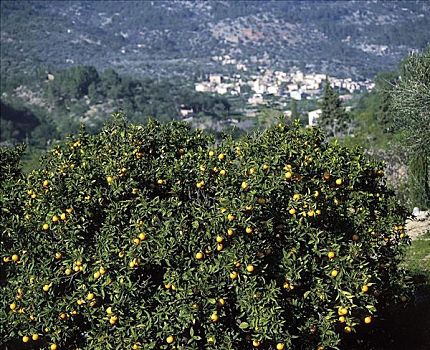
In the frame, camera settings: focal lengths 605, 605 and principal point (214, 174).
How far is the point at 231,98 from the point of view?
407 ft

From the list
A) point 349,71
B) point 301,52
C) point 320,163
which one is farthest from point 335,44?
point 320,163

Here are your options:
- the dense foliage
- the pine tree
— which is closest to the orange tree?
the pine tree

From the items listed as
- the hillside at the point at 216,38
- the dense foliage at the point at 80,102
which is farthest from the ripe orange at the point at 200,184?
the hillside at the point at 216,38

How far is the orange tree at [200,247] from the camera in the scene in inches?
184

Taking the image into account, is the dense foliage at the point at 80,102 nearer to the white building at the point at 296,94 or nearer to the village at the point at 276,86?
the village at the point at 276,86

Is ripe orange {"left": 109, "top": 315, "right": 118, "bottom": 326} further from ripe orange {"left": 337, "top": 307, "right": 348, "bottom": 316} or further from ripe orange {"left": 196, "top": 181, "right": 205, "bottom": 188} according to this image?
ripe orange {"left": 337, "top": 307, "right": 348, "bottom": 316}

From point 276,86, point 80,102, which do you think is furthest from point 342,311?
point 276,86

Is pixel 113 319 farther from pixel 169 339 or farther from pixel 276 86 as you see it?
pixel 276 86

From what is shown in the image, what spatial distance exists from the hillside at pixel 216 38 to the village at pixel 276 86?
872cm

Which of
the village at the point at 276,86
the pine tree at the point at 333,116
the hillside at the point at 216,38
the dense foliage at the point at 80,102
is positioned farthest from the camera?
the hillside at the point at 216,38

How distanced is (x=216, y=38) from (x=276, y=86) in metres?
64.1

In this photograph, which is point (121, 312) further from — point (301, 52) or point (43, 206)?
point (301, 52)

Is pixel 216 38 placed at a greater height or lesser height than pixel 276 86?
lesser

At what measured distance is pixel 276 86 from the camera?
133m
